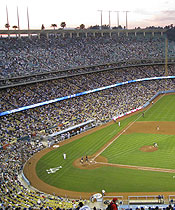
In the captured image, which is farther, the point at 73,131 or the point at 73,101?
the point at 73,101

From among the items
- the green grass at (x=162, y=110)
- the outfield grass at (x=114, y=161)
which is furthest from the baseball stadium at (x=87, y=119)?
the green grass at (x=162, y=110)

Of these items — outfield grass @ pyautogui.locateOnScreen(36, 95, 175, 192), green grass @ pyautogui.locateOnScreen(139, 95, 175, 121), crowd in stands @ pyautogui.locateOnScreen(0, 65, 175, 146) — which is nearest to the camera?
outfield grass @ pyautogui.locateOnScreen(36, 95, 175, 192)

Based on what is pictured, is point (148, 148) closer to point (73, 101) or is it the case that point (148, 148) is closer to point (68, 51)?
point (73, 101)

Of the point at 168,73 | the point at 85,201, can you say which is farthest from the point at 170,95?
the point at 85,201

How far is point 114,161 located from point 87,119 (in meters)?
17.6

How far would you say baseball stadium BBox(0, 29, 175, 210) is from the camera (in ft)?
85.2

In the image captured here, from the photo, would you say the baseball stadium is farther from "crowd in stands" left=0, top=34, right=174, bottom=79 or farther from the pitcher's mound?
"crowd in stands" left=0, top=34, right=174, bottom=79

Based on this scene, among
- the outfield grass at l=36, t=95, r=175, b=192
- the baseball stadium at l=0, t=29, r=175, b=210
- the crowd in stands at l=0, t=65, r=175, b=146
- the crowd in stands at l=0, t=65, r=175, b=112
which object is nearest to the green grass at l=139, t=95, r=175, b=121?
the baseball stadium at l=0, t=29, r=175, b=210

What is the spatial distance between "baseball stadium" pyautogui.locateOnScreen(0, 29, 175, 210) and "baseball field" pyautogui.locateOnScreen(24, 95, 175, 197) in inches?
4.4

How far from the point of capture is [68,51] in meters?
63.7

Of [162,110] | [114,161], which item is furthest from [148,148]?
[162,110]

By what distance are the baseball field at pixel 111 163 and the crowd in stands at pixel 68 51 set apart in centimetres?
1829

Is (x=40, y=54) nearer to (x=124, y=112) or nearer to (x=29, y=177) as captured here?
(x=124, y=112)

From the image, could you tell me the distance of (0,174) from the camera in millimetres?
27672
